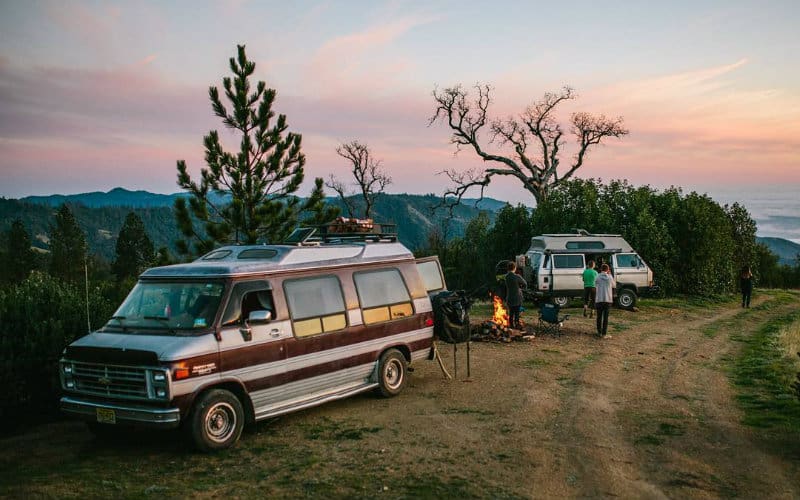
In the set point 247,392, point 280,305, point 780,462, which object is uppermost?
point 280,305

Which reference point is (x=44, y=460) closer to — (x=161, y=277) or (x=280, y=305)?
A: (x=161, y=277)

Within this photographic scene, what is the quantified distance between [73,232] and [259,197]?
199 feet

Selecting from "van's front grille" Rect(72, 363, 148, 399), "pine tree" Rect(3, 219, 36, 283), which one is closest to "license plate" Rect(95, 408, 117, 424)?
"van's front grille" Rect(72, 363, 148, 399)

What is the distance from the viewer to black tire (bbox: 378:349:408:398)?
10992 mm

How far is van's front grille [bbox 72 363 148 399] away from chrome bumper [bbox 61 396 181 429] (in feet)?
0.47

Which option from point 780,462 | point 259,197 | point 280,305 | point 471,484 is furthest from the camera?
point 259,197

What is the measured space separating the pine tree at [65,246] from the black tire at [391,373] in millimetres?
72868

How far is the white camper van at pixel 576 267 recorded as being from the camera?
25578 millimetres

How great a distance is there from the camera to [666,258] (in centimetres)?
3197

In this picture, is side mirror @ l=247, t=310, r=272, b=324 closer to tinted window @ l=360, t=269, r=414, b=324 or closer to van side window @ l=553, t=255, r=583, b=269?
tinted window @ l=360, t=269, r=414, b=324

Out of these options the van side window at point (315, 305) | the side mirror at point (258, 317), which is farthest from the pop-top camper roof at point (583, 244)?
the side mirror at point (258, 317)

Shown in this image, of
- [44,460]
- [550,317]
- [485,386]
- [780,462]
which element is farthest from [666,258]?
[44,460]

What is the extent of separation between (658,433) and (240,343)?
20.1 feet

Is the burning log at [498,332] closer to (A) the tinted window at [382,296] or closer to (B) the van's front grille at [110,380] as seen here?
(A) the tinted window at [382,296]
